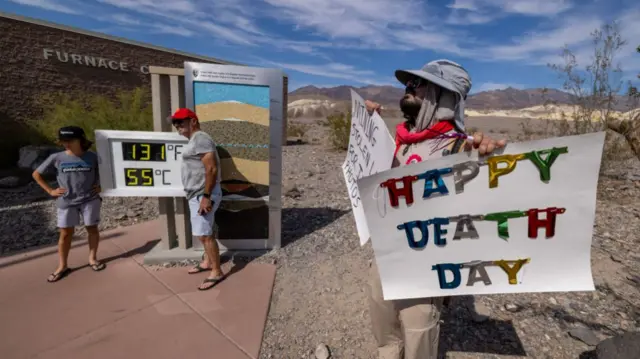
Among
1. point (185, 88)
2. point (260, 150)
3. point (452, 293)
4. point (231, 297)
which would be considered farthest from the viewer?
point (260, 150)

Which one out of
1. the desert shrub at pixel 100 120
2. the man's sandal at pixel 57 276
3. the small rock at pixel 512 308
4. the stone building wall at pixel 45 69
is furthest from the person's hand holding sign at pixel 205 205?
the stone building wall at pixel 45 69

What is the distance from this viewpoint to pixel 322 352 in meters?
2.36

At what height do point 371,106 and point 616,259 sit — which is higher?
point 371,106

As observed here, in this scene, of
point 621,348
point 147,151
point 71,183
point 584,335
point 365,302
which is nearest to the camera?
point 621,348

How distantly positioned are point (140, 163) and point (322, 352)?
253 centimetres

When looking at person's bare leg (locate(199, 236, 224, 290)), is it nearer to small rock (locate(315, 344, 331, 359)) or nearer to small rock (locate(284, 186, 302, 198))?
small rock (locate(315, 344, 331, 359))

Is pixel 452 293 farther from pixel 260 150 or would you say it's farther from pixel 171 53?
pixel 171 53

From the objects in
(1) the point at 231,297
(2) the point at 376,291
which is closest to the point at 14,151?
(1) the point at 231,297

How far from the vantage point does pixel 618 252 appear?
374 cm

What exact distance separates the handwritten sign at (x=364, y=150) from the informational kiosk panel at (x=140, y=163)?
78.0 inches

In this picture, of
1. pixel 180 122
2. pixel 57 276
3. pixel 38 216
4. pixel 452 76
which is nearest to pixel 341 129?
pixel 38 216

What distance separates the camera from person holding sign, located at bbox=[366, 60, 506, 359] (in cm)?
160

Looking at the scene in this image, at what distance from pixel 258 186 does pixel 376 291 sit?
2170mm

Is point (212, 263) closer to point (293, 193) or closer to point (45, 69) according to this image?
point (293, 193)
